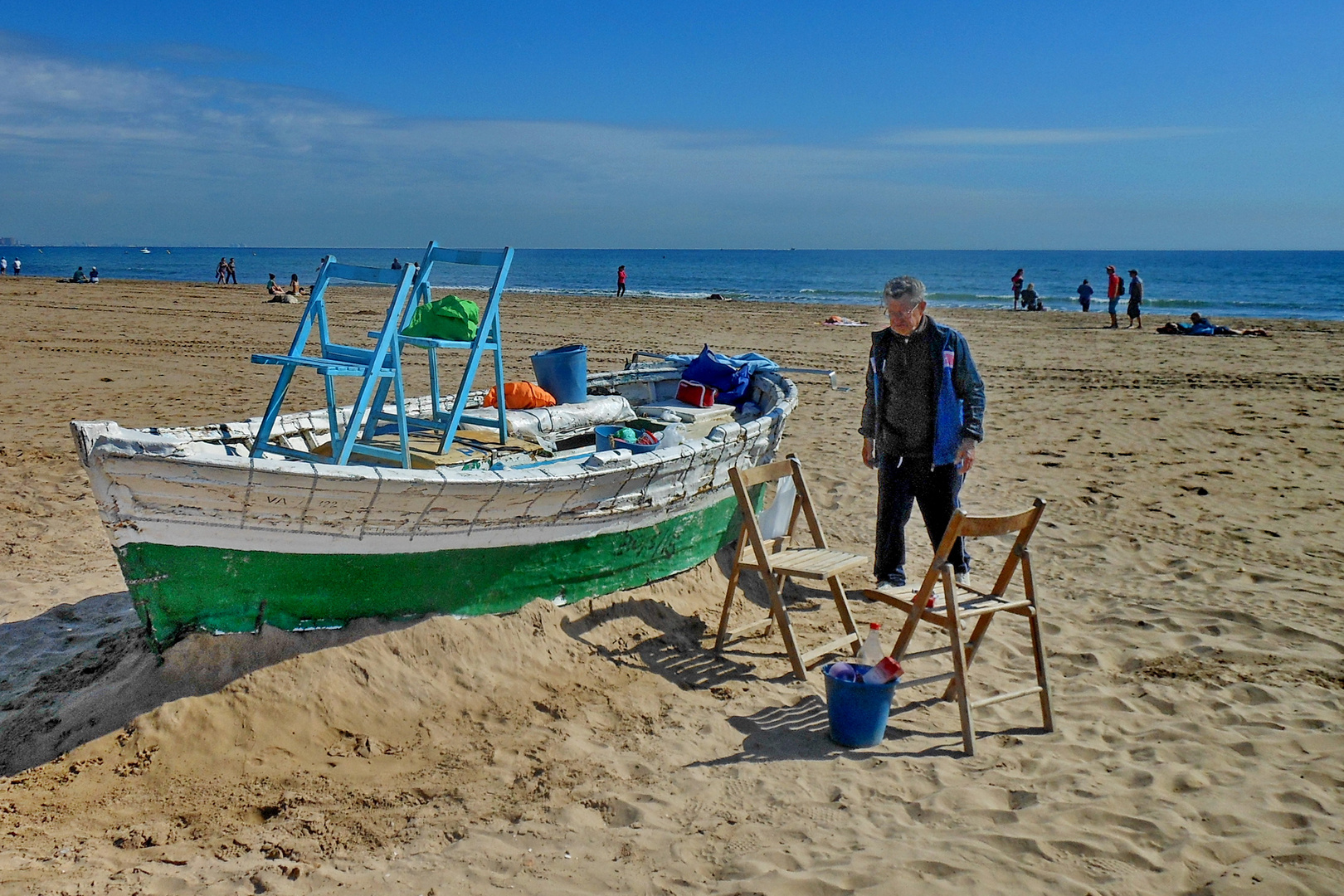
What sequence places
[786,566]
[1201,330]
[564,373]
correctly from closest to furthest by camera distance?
[786,566], [564,373], [1201,330]

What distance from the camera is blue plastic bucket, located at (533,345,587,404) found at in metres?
6.70

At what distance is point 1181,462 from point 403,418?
24.9 ft

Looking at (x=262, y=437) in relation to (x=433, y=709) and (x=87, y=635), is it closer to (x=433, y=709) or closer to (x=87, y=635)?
(x=87, y=635)

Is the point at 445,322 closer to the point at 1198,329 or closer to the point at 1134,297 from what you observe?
the point at 1198,329

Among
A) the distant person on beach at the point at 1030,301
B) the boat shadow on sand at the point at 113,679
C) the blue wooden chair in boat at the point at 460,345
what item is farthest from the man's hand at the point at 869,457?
the distant person on beach at the point at 1030,301

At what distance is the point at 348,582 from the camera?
13.5 feet

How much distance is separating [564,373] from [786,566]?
2704mm

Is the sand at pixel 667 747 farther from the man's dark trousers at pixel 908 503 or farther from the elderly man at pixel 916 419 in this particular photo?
the elderly man at pixel 916 419

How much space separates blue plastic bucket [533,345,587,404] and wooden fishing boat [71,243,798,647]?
628 millimetres

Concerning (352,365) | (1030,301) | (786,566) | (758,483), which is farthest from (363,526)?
(1030,301)

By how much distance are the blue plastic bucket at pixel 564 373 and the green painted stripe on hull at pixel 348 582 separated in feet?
6.33

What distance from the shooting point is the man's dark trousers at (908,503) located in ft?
16.8

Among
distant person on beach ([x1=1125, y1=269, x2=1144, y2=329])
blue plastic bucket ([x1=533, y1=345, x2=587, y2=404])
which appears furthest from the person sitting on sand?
blue plastic bucket ([x1=533, y1=345, x2=587, y2=404])

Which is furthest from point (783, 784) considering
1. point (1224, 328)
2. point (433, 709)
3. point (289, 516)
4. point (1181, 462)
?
point (1224, 328)
